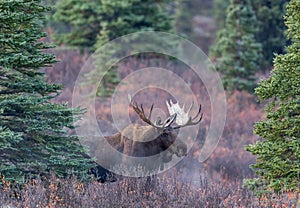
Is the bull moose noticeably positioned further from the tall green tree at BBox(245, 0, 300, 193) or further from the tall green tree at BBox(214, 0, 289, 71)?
the tall green tree at BBox(214, 0, 289, 71)

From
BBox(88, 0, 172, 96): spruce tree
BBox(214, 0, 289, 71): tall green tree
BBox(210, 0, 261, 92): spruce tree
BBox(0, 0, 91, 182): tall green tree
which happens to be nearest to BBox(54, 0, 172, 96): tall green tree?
BBox(88, 0, 172, 96): spruce tree

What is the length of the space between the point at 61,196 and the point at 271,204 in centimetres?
285

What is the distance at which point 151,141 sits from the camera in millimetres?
9711

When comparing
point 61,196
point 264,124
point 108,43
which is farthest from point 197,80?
point 61,196

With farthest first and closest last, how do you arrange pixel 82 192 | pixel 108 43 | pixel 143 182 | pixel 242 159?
pixel 108 43
pixel 242 159
pixel 143 182
pixel 82 192

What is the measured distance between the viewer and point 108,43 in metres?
18.0

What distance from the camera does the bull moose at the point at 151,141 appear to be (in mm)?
9648

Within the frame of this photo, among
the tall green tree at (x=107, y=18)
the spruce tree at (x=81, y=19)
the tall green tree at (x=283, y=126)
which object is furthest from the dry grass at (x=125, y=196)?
the spruce tree at (x=81, y=19)

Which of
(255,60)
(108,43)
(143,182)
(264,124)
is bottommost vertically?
(143,182)

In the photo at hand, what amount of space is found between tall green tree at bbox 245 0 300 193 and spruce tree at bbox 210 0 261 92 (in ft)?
32.1

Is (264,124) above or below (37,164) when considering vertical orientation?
above

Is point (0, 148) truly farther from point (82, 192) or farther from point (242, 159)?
point (242, 159)

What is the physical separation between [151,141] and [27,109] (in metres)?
2.41

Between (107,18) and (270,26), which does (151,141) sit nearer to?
(107,18)
